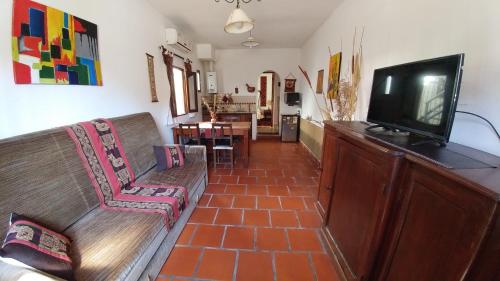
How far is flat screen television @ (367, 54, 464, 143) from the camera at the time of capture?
92 cm

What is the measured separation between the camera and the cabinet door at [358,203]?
1058mm

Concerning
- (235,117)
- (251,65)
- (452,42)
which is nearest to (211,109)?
(235,117)

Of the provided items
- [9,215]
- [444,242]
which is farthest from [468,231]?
[9,215]

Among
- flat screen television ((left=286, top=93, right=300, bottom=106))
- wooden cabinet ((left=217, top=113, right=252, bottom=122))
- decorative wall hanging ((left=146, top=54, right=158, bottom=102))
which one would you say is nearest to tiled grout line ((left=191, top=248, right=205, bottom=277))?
decorative wall hanging ((left=146, top=54, right=158, bottom=102))

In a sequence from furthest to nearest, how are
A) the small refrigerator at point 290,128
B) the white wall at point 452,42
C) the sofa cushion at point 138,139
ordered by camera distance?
1. the small refrigerator at point 290,128
2. the sofa cushion at point 138,139
3. the white wall at point 452,42

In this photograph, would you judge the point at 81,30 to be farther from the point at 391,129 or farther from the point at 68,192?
the point at 391,129

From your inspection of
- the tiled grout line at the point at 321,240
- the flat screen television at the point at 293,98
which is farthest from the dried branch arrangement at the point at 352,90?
the flat screen television at the point at 293,98

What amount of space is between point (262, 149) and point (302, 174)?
1.71 meters

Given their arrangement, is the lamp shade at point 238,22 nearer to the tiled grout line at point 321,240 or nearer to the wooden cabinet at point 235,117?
the tiled grout line at point 321,240

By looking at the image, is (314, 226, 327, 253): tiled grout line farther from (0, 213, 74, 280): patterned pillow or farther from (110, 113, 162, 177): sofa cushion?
(110, 113, 162, 177): sofa cushion

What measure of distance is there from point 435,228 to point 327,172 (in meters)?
1.09

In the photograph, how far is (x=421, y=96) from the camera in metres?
1.10

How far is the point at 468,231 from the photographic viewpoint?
2.13 ft

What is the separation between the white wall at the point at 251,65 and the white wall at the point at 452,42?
364 centimetres
